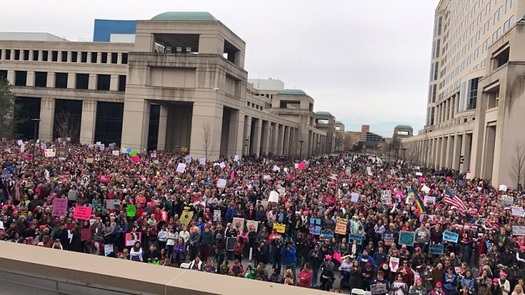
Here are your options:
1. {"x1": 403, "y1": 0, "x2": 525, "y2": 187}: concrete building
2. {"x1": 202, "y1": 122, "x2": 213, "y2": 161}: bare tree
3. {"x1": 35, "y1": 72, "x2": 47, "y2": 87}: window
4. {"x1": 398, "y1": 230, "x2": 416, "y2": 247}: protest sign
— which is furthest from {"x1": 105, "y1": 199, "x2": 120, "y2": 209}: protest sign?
{"x1": 35, "y1": 72, "x2": 47, "y2": 87}: window

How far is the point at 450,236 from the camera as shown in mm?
15367

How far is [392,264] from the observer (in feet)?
42.6

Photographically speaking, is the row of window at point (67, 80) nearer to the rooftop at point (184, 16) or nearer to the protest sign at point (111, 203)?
the rooftop at point (184, 16)

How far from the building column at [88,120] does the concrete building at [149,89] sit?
14 cm

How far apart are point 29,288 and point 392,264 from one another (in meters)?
Result: 11.2

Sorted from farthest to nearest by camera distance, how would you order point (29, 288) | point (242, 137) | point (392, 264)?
point (242, 137), point (392, 264), point (29, 288)

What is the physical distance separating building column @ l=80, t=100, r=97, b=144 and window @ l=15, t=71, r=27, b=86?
10.2 m

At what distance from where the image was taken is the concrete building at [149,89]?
47625mm

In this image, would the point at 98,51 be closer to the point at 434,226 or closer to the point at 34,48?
the point at 34,48

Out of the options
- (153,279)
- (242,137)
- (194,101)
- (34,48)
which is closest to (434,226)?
(153,279)

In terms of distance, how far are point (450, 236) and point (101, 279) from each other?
47.2 feet

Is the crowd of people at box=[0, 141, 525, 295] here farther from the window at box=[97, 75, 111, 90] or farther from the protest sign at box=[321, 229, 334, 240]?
the window at box=[97, 75, 111, 90]

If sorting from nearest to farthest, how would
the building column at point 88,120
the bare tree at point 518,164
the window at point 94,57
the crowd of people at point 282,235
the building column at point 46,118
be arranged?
the crowd of people at point 282,235
the bare tree at point 518,164
the building column at point 88,120
the building column at point 46,118
the window at point 94,57

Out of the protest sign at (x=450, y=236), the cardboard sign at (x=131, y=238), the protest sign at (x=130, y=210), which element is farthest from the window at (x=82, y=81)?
the protest sign at (x=450, y=236)
